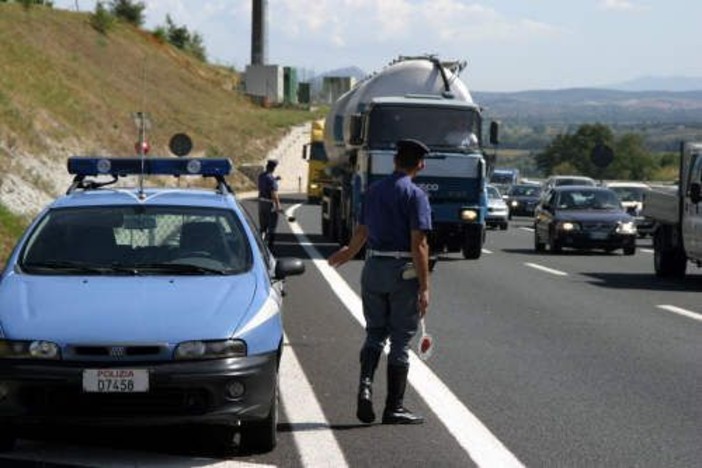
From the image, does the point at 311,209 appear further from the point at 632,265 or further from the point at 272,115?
the point at 272,115

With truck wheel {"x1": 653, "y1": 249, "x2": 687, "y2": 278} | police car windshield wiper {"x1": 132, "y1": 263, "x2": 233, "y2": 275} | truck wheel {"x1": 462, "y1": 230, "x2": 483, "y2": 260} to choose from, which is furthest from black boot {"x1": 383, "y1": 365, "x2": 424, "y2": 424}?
truck wheel {"x1": 462, "y1": 230, "x2": 483, "y2": 260}

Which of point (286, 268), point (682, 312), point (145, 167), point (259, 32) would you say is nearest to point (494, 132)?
point (682, 312)

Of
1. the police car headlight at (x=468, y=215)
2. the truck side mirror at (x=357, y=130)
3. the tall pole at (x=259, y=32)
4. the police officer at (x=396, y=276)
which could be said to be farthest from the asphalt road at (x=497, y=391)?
the tall pole at (x=259, y=32)

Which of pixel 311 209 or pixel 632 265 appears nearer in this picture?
pixel 632 265

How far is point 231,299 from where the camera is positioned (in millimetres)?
8070

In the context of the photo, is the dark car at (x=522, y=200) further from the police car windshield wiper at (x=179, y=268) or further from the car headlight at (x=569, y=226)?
the police car windshield wiper at (x=179, y=268)

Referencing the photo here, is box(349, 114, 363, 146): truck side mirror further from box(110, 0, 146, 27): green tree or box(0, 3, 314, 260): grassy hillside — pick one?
box(110, 0, 146, 27): green tree

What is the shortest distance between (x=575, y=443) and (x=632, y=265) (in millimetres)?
18810

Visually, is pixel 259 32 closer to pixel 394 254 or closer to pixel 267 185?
pixel 267 185

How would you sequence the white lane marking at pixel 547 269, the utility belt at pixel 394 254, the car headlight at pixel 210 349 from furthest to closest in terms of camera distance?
1. the white lane marking at pixel 547 269
2. the utility belt at pixel 394 254
3. the car headlight at pixel 210 349

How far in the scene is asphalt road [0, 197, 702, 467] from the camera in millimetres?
7949

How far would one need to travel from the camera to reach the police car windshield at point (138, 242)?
28.6ft

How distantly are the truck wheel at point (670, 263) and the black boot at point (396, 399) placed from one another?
14.7 m

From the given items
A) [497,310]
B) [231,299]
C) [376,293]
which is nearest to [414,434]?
[376,293]
